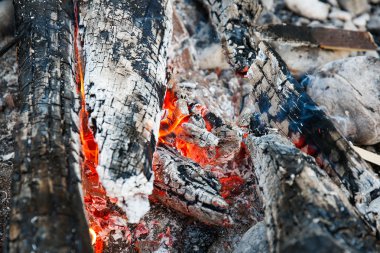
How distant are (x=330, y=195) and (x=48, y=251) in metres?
1.14

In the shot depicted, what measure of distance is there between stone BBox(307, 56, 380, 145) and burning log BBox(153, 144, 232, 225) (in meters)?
1.06

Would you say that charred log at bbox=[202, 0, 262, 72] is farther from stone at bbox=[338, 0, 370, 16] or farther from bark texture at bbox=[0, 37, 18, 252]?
bark texture at bbox=[0, 37, 18, 252]

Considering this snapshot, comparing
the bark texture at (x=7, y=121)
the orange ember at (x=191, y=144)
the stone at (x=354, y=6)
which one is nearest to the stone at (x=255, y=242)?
the orange ember at (x=191, y=144)

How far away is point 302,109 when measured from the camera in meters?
2.14

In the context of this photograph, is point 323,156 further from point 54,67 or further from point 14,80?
point 14,80

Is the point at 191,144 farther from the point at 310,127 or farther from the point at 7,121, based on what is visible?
the point at 7,121

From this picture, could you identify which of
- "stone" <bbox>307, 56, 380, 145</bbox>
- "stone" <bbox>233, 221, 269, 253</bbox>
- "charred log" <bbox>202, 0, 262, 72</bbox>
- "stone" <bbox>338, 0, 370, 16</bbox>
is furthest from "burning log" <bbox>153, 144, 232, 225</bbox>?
"stone" <bbox>338, 0, 370, 16</bbox>

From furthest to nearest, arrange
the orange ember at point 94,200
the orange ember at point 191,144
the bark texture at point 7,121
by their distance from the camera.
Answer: the orange ember at point 191,144 < the bark texture at point 7,121 < the orange ember at point 94,200

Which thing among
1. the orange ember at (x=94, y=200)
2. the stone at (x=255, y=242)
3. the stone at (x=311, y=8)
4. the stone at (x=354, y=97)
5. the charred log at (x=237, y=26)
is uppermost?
the stone at (x=311, y=8)

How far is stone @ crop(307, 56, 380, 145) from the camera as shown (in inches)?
95.6

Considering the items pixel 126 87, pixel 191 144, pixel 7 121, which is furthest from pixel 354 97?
pixel 7 121

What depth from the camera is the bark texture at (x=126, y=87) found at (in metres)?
1.62

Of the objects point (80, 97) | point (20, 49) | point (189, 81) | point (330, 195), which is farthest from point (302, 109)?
point (20, 49)

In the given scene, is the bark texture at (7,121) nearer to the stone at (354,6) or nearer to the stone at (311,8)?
the stone at (311,8)
